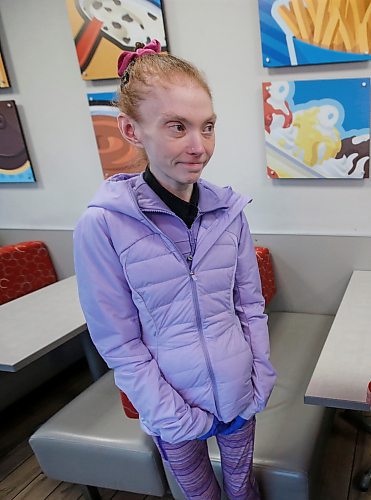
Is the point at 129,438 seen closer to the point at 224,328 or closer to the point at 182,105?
the point at 224,328

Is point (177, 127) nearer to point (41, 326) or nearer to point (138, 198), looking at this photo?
point (138, 198)

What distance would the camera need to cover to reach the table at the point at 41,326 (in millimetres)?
1471

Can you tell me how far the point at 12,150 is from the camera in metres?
2.42

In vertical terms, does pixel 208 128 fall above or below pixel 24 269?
above

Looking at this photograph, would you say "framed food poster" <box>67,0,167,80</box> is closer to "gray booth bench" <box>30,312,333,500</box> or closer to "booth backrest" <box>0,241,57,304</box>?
"booth backrest" <box>0,241,57,304</box>

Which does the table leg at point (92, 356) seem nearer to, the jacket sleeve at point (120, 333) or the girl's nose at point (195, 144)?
the jacket sleeve at point (120, 333)

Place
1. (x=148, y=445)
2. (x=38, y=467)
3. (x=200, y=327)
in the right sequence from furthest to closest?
1. (x=38, y=467)
2. (x=148, y=445)
3. (x=200, y=327)

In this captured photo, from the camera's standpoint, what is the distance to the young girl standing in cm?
91

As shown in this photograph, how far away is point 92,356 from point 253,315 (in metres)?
1.02

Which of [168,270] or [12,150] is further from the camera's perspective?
[12,150]

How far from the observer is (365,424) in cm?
186

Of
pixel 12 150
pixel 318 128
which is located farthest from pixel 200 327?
pixel 12 150

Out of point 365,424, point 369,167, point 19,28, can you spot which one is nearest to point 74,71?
point 19,28

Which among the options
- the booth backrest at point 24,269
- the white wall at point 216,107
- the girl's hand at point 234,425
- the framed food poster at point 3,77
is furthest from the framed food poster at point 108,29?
the girl's hand at point 234,425
